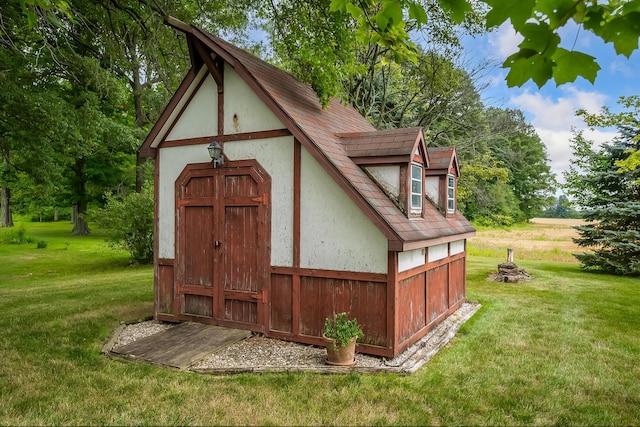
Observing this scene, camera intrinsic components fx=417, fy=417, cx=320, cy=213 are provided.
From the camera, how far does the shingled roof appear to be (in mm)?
6340

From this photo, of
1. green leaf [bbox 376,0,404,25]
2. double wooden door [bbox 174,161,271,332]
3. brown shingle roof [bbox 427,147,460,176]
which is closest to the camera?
green leaf [bbox 376,0,404,25]

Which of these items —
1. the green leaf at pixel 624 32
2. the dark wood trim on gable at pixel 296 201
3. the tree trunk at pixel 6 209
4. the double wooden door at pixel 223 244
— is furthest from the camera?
the tree trunk at pixel 6 209

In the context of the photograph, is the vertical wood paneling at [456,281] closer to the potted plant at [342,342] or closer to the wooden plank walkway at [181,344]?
the potted plant at [342,342]

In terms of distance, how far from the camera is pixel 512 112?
83.0 feet

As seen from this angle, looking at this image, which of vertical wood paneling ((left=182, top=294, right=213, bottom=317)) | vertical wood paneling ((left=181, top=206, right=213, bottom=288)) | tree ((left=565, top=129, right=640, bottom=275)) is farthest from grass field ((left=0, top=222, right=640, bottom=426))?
tree ((left=565, top=129, right=640, bottom=275))

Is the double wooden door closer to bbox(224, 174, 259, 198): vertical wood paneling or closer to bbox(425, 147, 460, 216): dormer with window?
bbox(224, 174, 259, 198): vertical wood paneling

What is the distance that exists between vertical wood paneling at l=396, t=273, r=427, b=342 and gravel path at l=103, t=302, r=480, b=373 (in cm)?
28

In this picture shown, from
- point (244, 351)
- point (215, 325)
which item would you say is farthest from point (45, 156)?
point (244, 351)

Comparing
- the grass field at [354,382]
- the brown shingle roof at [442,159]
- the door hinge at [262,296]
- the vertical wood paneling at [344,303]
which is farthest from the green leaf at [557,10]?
the brown shingle roof at [442,159]

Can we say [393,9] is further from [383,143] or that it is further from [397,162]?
[383,143]

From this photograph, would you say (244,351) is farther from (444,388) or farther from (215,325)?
(444,388)

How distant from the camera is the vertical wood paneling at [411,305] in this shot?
6770 millimetres

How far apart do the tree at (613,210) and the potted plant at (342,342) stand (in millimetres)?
15014

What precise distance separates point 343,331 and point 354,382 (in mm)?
790
